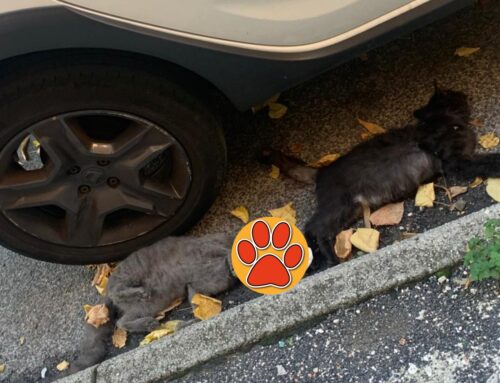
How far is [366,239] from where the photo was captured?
260cm

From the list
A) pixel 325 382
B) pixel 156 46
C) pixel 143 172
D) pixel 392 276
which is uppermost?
pixel 156 46

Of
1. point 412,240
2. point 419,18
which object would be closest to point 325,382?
point 412,240

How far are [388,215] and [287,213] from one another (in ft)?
1.51

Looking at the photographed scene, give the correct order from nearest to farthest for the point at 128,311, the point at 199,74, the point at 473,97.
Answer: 1. the point at 199,74
2. the point at 128,311
3. the point at 473,97

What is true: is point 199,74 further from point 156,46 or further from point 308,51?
point 308,51

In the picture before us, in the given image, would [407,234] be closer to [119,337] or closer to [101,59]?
[119,337]

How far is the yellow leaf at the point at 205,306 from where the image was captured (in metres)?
2.59

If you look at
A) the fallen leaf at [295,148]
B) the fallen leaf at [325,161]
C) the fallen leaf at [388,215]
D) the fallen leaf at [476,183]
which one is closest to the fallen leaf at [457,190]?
the fallen leaf at [476,183]

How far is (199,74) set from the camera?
2.41 metres

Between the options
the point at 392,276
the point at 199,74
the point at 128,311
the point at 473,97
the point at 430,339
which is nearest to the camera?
the point at 430,339

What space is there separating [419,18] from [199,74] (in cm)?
87

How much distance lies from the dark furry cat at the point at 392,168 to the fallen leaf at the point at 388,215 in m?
0.03

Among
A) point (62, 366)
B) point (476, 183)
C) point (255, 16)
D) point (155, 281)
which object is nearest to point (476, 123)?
point (476, 183)

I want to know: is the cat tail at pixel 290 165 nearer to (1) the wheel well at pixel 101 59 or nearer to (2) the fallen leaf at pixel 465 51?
(1) the wheel well at pixel 101 59
